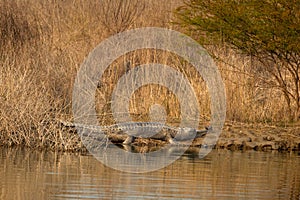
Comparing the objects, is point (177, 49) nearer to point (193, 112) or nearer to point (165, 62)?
point (165, 62)

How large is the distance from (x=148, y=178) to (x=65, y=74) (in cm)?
741

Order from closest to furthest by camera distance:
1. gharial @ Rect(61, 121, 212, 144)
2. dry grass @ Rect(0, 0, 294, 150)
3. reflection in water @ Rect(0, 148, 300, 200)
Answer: reflection in water @ Rect(0, 148, 300, 200), dry grass @ Rect(0, 0, 294, 150), gharial @ Rect(61, 121, 212, 144)

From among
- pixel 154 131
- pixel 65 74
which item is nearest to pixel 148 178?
pixel 154 131

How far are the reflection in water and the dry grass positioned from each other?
23.7 inches

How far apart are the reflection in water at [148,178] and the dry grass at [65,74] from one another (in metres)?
0.60

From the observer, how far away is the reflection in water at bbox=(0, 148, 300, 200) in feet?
33.4

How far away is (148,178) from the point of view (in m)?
11.6

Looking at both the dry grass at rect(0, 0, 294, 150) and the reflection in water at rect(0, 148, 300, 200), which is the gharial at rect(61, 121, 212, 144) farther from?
the reflection in water at rect(0, 148, 300, 200)

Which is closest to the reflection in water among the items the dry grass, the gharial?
the dry grass

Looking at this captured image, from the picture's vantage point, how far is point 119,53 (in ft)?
65.6

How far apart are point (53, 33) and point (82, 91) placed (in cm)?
439

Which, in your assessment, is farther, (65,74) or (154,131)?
(65,74)

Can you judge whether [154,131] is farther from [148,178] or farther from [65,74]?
[148,178]

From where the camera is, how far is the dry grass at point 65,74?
14.5m
